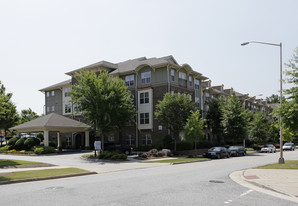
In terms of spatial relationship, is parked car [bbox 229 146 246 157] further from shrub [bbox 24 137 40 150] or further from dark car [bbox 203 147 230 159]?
shrub [bbox 24 137 40 150]

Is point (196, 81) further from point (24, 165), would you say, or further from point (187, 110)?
point (24, 165)

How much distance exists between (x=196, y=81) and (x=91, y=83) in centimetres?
2121

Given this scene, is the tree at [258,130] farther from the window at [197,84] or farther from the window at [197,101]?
the window at [197,84]

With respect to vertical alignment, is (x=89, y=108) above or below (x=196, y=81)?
below

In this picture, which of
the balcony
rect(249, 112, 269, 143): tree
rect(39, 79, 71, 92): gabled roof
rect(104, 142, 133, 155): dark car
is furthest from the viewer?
rect(249, 112, 269, 143): tree

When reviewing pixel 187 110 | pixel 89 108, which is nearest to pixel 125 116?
pixel 89 108

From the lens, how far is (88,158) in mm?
30125

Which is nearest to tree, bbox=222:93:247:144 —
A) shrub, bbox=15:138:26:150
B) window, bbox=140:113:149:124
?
window, bbox=140:113:149:124

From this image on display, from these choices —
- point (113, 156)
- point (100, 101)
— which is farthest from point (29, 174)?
point (100, 101)

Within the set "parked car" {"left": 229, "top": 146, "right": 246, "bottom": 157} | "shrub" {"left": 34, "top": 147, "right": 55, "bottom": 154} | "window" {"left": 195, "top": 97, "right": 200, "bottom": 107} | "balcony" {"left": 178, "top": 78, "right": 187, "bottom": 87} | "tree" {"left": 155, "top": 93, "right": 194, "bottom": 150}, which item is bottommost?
"parked car" {"left": 229, "top": 146, "right": 246, "bottom": 157}

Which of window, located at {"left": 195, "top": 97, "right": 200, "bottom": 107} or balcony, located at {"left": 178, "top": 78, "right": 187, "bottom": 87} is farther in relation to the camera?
window, located at {"left": 195, "top": 97, "right": 200, "bottom": 107}


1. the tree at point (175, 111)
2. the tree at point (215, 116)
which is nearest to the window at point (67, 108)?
Answer: the tree at point (175, 111)

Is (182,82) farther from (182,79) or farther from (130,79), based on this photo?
(130,79)

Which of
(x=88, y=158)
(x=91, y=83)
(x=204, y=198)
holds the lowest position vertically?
(x=88, y=158)
